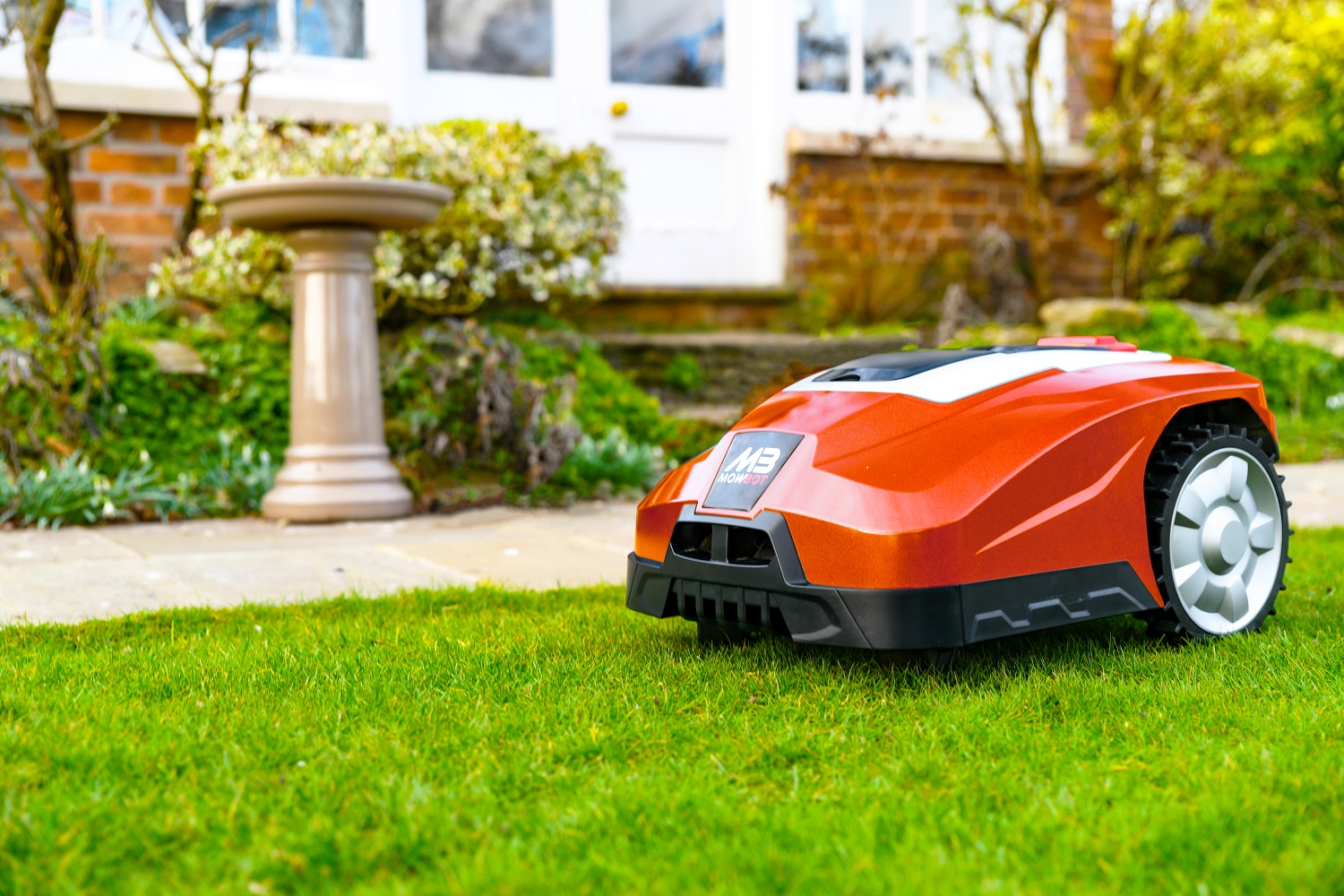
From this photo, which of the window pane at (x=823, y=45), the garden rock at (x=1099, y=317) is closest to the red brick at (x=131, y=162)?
the window pane at (x=823, y=45)

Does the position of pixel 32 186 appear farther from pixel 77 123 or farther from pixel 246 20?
pixel 246 20

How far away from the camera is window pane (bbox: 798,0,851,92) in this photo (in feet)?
26.5

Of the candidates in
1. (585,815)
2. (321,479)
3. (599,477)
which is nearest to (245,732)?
(585,815)

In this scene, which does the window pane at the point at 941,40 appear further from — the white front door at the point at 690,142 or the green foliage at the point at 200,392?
the green foliage at the point at 200,392

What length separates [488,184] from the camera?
5.57m

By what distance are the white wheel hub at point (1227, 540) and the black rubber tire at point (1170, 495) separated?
21 mm

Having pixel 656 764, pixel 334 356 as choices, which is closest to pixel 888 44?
pixel 334 356

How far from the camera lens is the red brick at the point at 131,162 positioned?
21.2 ft

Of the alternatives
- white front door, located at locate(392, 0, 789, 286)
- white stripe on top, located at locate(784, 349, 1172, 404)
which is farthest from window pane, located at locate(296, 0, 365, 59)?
white stripe on top, located at locate(784, 349, 1172, 404)

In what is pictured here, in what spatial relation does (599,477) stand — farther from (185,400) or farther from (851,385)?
(851,385)

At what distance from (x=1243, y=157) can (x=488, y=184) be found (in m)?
5.28

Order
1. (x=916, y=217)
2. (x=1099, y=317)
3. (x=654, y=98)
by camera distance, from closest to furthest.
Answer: (x=1099, y=317), (x=654, y=98), (x=916, y=217)

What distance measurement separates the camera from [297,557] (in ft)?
13.0

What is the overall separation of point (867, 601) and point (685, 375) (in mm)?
4547
